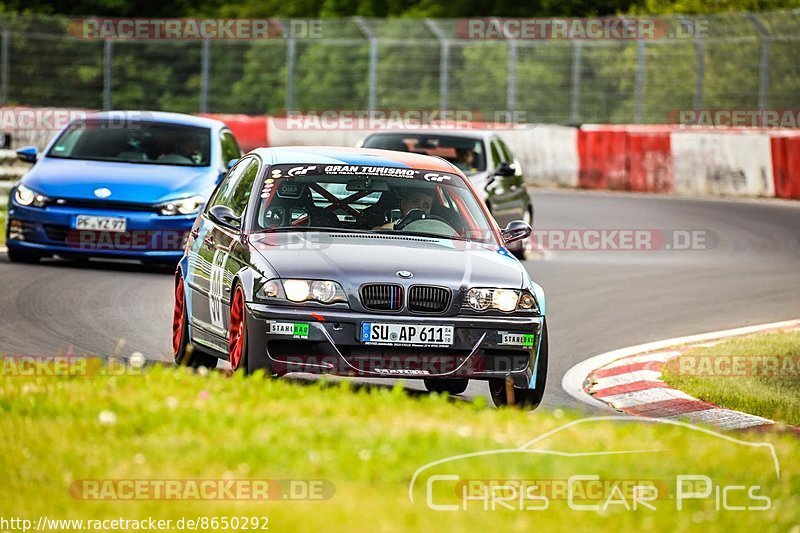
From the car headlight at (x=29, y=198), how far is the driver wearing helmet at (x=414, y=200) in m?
6.02

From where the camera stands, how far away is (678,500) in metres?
5.80

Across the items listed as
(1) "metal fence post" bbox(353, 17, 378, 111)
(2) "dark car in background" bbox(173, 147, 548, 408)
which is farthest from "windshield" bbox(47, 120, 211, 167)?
(1) "metal fence post" bbox(353, 17, 378, 111)

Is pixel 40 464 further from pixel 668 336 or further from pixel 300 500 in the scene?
pixel 668 336

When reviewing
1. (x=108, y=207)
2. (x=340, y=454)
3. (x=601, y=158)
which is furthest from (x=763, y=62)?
(x=340, y=454)

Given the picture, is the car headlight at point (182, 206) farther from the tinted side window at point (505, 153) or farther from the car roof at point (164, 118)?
the tinted side window at point (505, 153)

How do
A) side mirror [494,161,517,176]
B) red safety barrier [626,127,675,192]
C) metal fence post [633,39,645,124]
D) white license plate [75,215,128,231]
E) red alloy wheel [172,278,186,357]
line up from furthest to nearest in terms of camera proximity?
metal fence post [633,39,645,124], red safety barrier [626,127,675,192], side mirror [494,161,517,176], white license plate [75,215,128,231], red alloy wheel [172,278,186,357]

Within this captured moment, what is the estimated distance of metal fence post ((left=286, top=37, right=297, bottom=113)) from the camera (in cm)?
3534

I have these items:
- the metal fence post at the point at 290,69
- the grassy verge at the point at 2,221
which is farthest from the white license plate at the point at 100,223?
the metal fence post at the point at 290,69

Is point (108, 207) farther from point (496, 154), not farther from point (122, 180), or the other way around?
point (496, 154)

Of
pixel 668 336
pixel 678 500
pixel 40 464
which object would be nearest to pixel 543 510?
pixel 678 500

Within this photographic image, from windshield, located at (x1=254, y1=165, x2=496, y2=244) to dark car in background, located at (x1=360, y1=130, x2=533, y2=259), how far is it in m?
8.39

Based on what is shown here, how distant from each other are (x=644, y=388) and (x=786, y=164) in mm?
17454

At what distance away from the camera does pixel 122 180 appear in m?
15.7

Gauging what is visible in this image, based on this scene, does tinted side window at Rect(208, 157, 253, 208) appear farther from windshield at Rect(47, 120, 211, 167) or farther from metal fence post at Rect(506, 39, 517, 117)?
metal fence post at Rect(506, 39, 517, 117)
